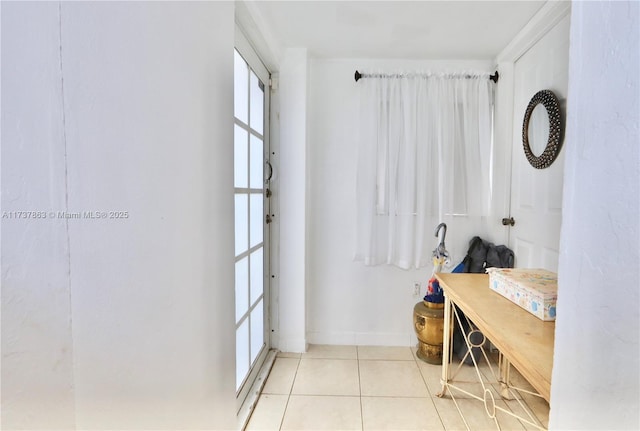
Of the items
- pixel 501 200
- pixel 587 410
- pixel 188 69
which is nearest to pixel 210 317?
pixel 188 69

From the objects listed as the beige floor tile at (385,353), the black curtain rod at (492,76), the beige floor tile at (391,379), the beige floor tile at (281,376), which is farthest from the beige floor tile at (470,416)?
the black curtain rod at (492,76)

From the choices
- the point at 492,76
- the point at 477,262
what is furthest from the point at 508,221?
the point at 492,76

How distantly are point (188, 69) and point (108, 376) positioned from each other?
0.76 meters

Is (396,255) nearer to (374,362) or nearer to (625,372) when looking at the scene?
(374,362)

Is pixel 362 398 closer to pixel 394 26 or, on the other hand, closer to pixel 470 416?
pixel 470 416

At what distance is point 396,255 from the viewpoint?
2.33 meters

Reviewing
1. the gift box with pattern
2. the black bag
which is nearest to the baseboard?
the black bag

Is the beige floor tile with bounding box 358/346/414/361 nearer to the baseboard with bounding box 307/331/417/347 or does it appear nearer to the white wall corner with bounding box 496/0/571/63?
the baseboard with bounding box 307/331/417/347

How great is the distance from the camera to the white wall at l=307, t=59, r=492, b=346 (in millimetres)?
2346

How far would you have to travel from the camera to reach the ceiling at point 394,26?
1.67 m

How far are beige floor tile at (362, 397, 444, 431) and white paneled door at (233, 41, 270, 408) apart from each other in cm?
73

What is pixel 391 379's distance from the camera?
6.49 ft

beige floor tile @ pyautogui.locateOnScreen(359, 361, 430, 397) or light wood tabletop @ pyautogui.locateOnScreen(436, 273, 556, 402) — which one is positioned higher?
light wood tabletop @ pyautogui.locateOnScreen(436, 273, 556, 402)

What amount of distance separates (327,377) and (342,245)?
96cm
